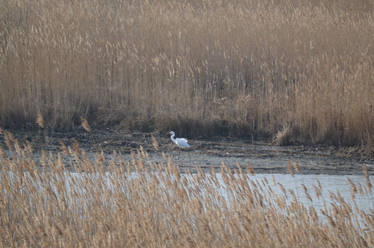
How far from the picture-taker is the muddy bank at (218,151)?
7.56 metres

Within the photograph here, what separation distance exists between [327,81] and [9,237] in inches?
255

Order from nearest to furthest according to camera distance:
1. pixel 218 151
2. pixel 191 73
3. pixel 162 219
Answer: pixel 162 219 → pixel 218 151 → pixel 191 73

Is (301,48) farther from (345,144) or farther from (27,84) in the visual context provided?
(27,84)

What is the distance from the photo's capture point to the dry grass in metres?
8.90

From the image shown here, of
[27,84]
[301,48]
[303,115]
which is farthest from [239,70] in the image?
[27,84]

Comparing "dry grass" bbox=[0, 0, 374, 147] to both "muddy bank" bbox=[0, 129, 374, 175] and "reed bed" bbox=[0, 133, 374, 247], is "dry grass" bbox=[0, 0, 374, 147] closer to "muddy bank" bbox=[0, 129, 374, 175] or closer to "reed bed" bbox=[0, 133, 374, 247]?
"muddy bank" bbox=[0, 129, 374, 175]

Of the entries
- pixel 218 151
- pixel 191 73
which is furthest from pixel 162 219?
pixel 191 73

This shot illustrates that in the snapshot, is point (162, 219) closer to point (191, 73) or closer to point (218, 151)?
point (218, 151)

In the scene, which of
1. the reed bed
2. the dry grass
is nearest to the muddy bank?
the dry grass

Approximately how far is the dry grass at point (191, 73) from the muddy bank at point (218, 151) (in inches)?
14.4

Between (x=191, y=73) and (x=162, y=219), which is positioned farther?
(x=191, y=73)

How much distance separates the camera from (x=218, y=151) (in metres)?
8.22

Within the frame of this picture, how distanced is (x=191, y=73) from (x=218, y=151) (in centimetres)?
250

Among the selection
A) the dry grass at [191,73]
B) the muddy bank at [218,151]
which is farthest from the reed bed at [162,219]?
the dry grass at [191,73]
